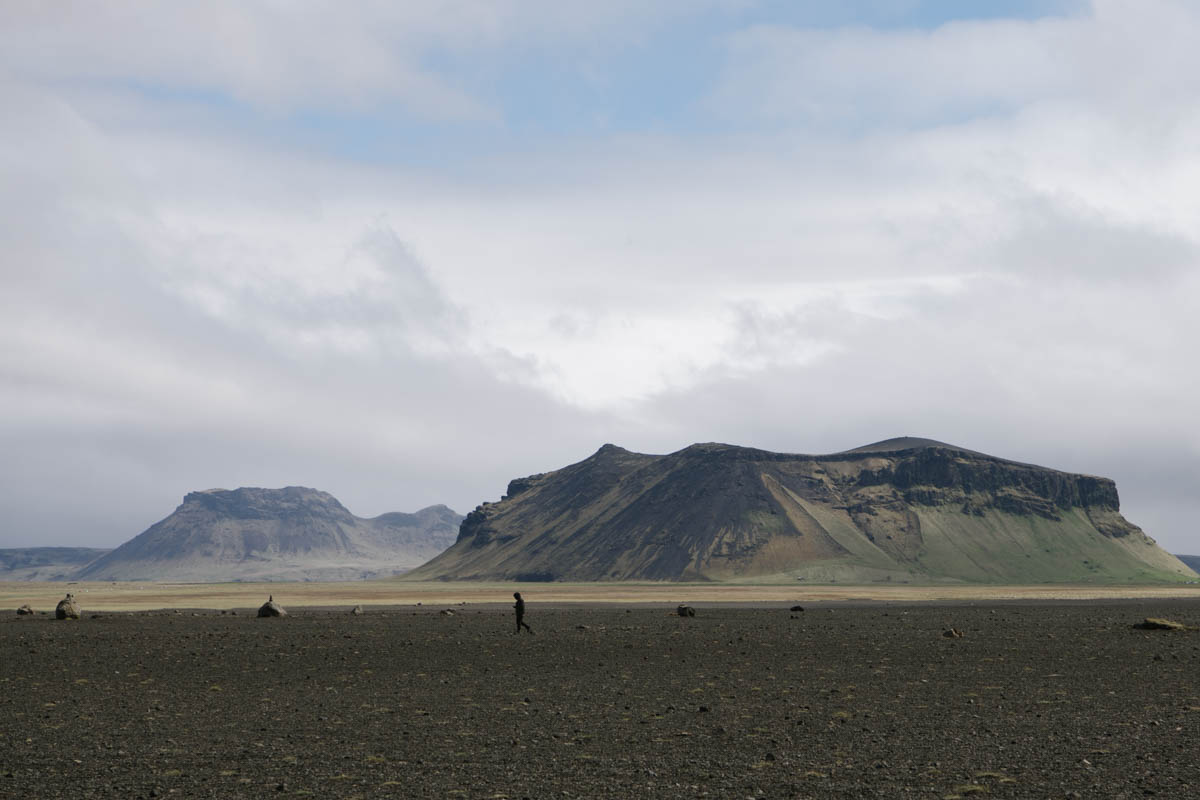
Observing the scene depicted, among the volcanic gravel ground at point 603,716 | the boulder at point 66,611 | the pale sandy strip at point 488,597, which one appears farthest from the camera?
the pale sandy strip at point 488,597

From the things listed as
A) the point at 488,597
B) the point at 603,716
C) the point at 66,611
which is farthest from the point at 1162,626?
the point at 488,597

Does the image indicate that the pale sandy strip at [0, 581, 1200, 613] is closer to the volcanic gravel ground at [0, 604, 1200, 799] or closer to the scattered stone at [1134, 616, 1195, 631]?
the volcanic gravel ground at [0, 604, 1200, 799]

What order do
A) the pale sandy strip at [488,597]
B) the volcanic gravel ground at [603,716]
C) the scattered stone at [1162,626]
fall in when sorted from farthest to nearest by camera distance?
1. the pale sandy strip at [488,597]
2. the scattered stone at [1162,626]
3. the volcanic gravel ground at [603,716]

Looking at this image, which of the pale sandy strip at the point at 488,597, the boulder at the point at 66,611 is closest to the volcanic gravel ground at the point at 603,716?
the boulder at the point at 66,611

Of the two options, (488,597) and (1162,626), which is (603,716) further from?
(488,597)

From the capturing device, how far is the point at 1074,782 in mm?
15766

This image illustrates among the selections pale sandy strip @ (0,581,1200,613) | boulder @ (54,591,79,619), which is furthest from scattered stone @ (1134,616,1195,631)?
boulder @ (54,591,79,619)

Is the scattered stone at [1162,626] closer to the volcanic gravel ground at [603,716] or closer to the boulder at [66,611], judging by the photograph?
the volcanic gravel ground at [603,716]

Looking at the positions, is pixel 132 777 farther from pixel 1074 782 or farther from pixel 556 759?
pixel 1074 782

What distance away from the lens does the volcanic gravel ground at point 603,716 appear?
53.1 feet

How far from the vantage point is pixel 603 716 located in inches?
886

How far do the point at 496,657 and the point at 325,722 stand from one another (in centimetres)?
1412

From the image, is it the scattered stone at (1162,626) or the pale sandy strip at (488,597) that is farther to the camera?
the pale sandy strip at (488,597)

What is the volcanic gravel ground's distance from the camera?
16.2 metres
